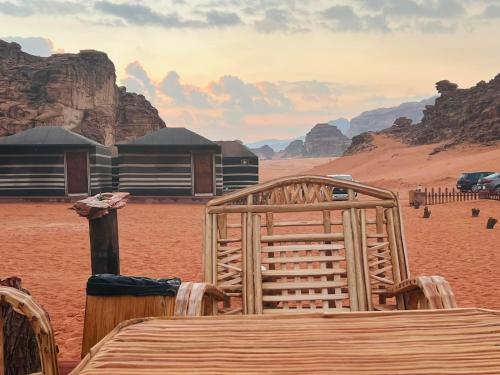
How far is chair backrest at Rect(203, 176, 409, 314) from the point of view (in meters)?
2.82

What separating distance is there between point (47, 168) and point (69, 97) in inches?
749

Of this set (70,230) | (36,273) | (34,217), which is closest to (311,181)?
(36,273)

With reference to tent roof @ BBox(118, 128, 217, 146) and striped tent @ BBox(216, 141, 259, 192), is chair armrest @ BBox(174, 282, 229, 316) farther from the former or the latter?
striped tent @ BBox(216, 141, 259, 192)

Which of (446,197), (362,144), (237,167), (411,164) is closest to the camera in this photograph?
(446,197)

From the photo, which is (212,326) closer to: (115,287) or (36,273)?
(115,287)

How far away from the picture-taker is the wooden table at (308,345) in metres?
1.29

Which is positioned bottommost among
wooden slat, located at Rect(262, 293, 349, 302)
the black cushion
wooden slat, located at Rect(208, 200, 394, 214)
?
wooden slat, located at Rect(262, 293, 349, 302)

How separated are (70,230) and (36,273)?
5.67 metres

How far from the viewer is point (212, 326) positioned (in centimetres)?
167

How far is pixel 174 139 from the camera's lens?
2292 cm

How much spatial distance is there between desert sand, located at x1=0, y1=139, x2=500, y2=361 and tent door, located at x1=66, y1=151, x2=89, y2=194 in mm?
2482

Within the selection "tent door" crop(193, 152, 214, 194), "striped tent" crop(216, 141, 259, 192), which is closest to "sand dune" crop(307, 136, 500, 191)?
"striped tent" crop(216, 141, 259, 192)

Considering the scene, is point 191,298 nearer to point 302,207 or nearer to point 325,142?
point 302,207

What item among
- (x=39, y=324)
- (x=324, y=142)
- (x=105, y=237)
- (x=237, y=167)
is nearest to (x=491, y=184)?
(x=237, y=167)
